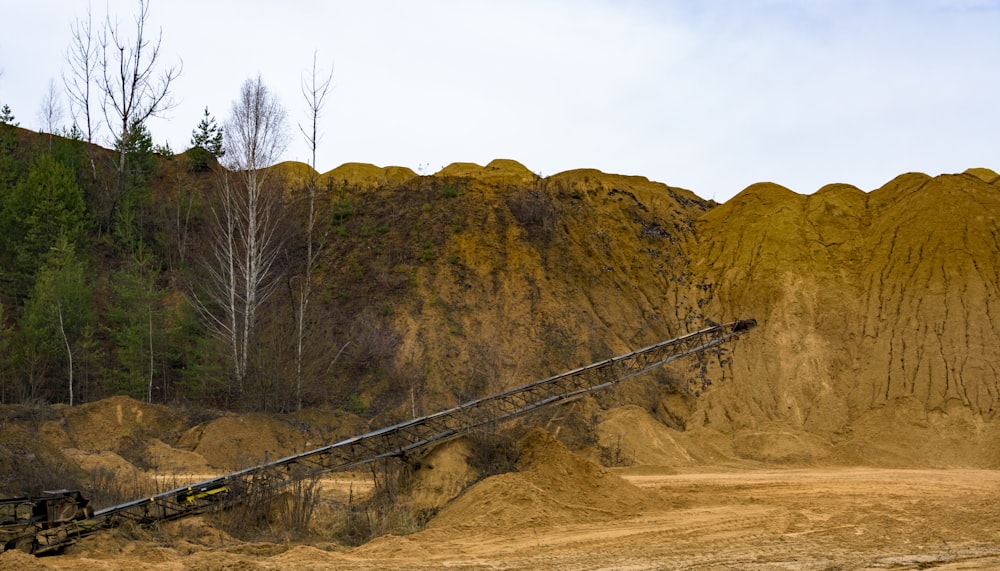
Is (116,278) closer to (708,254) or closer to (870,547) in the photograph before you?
(708,254)

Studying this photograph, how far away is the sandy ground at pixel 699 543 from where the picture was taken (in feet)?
45.9

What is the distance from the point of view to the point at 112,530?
15891mm

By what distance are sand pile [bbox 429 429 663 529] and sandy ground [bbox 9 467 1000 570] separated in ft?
0.62

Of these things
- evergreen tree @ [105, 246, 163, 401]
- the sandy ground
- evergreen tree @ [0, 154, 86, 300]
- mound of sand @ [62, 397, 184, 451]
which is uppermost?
evergreen tree @ [0, 154, 86, 300]

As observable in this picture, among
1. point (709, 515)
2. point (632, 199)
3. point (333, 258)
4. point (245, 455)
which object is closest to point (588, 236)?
point (632, 199)

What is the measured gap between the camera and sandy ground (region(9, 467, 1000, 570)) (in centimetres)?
1398

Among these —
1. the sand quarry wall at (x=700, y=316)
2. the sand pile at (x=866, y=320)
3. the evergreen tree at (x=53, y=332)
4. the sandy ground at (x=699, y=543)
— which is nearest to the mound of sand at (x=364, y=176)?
the sand quarry wall at (x=700, y=316)

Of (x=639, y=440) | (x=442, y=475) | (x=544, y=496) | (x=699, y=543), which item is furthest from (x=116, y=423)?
(x=699, y=543)

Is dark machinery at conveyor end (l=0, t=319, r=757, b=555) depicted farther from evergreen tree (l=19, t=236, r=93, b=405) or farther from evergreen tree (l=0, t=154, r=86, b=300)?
evergreen tree (l=0, t=154, r=86, b=300)

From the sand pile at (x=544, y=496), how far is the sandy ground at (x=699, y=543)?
189mm

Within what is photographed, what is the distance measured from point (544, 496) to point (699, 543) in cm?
347

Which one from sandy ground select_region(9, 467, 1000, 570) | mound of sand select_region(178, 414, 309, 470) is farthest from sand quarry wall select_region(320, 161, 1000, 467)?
sandy ground select_region(9, 467, 1000, 570)

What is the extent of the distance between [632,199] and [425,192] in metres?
9.85

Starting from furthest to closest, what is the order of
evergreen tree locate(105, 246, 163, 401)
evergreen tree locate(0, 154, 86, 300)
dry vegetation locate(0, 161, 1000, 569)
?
evergreen tree locate(0, 154, 86, 300) → evergreen tree locate(105, 246, 163, 401) → dry vegetation locate(0, 161, 1000, 569)
